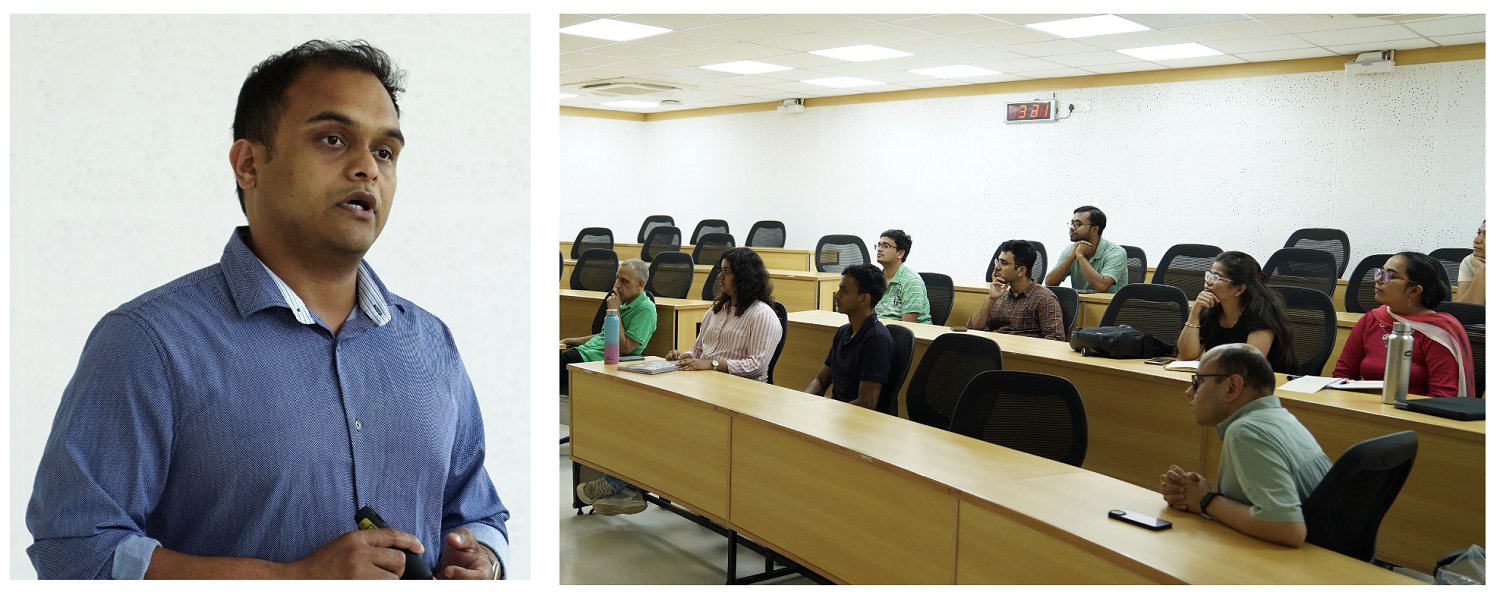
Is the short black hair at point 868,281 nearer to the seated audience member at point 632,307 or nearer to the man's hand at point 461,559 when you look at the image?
the seated audience member at point 632,307

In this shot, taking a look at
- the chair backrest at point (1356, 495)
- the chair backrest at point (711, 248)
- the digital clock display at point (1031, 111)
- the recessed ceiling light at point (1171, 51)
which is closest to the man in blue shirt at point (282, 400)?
the chair backrest at point (1356, 495)

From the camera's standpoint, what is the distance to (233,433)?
4.00ft

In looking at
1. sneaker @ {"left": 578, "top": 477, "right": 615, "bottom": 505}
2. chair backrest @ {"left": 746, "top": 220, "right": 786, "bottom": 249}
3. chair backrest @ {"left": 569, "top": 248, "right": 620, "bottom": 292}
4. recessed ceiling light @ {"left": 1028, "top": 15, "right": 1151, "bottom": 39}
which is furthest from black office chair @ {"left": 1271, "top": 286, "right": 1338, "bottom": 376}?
chair backrest @ {"left": 746, "top": 220, "right": 786, "bottom": 249}

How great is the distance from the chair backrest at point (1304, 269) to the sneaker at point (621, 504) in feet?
15.5

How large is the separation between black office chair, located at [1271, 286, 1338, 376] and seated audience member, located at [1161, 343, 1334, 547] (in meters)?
2.18

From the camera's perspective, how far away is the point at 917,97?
10.1m

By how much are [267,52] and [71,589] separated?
835 millimetres

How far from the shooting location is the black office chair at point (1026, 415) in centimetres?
279

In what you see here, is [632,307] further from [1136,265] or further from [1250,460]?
[1136,265]

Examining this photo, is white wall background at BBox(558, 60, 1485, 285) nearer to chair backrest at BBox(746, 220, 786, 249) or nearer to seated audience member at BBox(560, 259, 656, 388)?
seated audience member at BBox(560, 259, 656, 388)

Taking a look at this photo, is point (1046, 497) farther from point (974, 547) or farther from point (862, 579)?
point (862, 579)

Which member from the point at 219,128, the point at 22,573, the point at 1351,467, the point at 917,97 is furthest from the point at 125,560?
the point at 917,97

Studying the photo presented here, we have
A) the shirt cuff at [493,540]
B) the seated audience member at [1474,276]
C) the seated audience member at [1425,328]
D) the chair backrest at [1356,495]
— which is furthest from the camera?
the seated audience member at [1474,276]

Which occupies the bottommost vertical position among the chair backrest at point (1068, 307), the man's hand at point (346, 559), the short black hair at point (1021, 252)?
the man's hand at point (346, 559)
